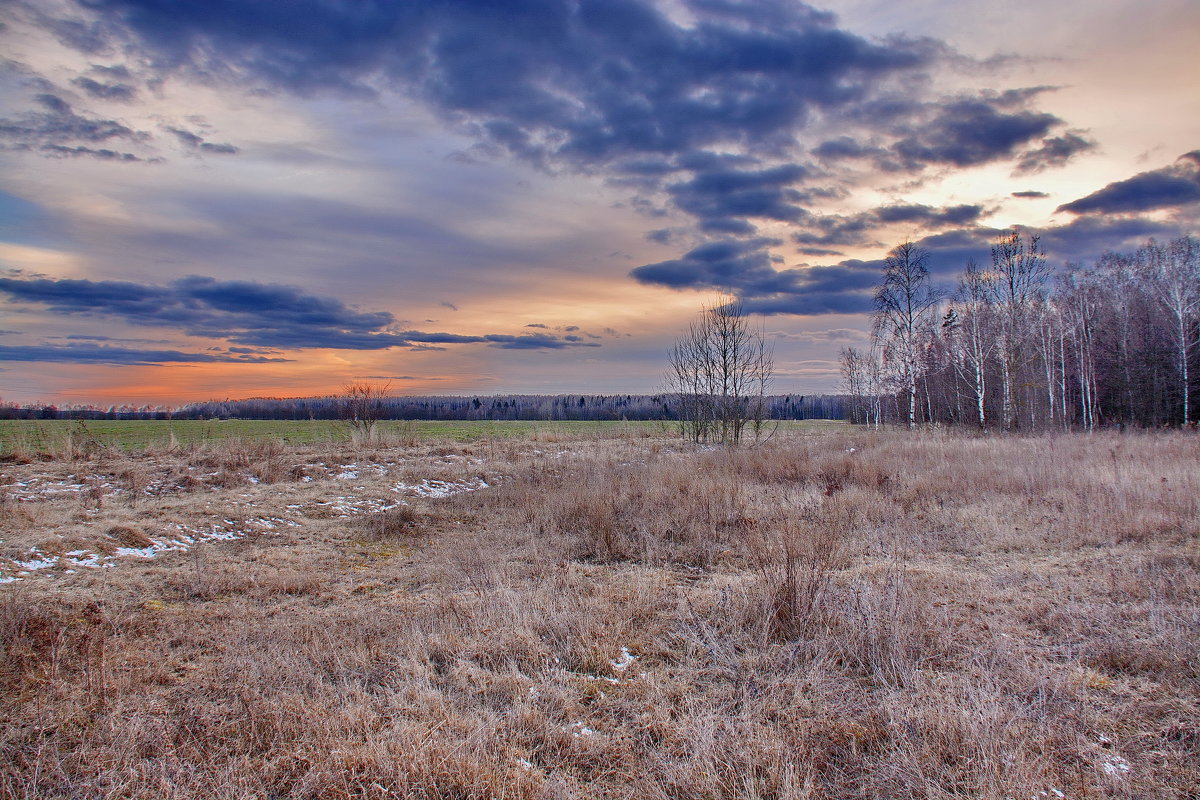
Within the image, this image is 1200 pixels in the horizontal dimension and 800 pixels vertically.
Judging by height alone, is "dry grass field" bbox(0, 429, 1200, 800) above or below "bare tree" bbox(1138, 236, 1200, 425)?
below

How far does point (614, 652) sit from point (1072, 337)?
122 feet

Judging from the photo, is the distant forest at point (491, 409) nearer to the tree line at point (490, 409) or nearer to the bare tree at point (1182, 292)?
the tree line at point (490, 409)

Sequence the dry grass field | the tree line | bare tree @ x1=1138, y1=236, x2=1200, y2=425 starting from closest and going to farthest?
the dry grass field → bare tree @ x1=1138, y1=236, x2=1200, y2=425 → the tree line

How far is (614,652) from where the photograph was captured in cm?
435

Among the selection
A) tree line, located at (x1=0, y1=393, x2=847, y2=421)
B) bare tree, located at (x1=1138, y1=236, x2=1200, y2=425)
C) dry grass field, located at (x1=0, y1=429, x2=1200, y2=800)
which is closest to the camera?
dry grass field, located at (x1=0, y1=429, x2=1200, y2=800)

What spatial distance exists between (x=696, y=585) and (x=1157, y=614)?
3.76 metres

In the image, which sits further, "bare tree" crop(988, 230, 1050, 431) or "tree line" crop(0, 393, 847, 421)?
"tree line" crop(0, 393, 847, 421)

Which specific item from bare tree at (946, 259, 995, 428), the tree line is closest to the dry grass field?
bare tree at (946, 259, 995, 428)

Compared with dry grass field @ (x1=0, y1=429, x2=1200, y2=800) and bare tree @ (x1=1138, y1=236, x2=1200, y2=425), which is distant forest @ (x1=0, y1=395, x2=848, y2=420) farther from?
dry grass field @ (x1=0, y1=429, x2=1200, y2=800)

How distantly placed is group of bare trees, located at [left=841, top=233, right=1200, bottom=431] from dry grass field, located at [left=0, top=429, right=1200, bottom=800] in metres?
20.4

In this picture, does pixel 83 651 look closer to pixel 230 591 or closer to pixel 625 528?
pixel 230 591

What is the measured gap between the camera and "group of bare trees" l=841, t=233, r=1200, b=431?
88.2 ft

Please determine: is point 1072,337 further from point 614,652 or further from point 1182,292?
point 614,652

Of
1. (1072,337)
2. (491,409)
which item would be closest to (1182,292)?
(1072,337)
